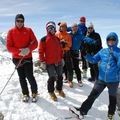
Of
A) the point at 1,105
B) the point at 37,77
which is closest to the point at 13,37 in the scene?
the point at 1,105

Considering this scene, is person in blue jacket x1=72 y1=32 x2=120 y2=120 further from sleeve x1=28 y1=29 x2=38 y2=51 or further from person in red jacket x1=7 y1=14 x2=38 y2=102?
person in red jacket x1=7 y1=14 x2=38 y2=102

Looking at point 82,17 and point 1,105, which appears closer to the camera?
point 1,105

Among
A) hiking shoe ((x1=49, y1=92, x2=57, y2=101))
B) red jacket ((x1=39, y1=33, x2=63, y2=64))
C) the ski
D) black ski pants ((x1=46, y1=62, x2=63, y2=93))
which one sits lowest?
the ski

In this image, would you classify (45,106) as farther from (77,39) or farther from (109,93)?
(77,39)

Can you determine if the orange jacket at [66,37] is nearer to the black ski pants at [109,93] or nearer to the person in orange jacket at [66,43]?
the person in orange jacket at [66,43]

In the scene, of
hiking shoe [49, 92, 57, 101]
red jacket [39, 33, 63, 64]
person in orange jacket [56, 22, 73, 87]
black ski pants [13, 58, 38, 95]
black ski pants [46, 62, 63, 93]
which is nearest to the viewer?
black ski pants [13, 58, 38, 95]

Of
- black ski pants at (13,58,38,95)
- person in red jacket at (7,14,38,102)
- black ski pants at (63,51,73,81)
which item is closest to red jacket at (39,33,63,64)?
person in red jacket at (7,14,38,102)

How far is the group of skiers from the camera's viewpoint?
362 inches

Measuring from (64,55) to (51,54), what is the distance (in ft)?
5.45

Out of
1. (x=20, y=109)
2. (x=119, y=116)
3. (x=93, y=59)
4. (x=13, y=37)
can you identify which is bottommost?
(x=119, y=116)

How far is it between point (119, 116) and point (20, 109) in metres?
3.72

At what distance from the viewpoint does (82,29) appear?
13477mm

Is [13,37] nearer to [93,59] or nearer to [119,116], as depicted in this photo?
[93,59]

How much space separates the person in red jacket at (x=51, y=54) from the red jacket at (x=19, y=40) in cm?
41
